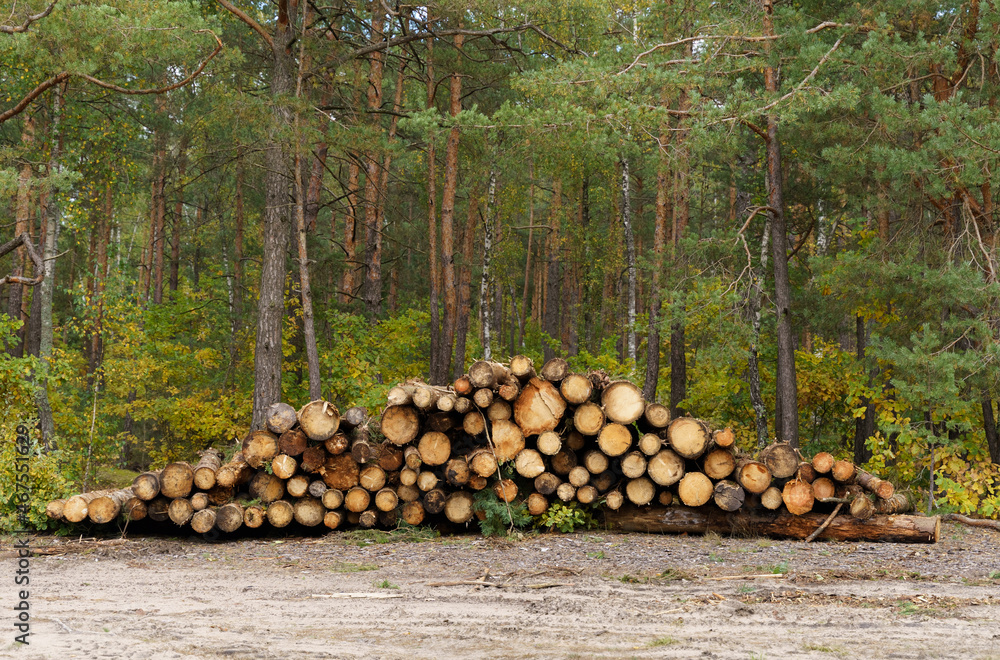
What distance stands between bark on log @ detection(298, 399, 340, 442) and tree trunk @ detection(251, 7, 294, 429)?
4.82 metres

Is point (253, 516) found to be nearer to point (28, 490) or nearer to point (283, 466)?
point (283, 466)

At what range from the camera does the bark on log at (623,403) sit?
8273 mm

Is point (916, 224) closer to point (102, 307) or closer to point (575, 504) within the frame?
point (575, 504)

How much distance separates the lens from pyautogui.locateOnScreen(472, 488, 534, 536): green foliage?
8.45 m

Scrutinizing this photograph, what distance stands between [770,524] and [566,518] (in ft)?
6.96

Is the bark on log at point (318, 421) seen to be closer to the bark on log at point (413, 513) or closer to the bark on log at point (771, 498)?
the bark on log at point (413, 513)

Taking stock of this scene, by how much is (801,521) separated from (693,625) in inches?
156

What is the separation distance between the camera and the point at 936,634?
454cm

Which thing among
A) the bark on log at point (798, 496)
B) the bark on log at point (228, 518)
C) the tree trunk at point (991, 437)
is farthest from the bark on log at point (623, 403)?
the tree trunk at point (991, 437)

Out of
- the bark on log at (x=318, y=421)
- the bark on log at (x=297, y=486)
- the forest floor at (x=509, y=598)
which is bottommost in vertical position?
the forest floor at (x=509, y=598)

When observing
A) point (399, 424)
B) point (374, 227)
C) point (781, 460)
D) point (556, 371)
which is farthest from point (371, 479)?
→ point (374, 227)

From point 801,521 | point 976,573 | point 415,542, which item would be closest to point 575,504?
point 415,542

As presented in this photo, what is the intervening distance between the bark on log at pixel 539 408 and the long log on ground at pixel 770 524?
1274 mm

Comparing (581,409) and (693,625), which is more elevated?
(581,409)
